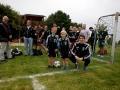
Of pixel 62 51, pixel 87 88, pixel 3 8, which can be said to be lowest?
pixel 87 88

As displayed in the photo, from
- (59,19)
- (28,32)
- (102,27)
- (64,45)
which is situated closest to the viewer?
(64,45)

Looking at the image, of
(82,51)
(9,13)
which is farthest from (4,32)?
(9,13)

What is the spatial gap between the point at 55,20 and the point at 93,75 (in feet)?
194

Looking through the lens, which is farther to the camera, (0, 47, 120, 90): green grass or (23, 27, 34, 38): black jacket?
(23, 27, 34, 38): black jacket

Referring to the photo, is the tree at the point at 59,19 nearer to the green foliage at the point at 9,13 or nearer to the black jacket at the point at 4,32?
the green foliage at the point at 9,13

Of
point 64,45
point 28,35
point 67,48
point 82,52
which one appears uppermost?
point 28,35

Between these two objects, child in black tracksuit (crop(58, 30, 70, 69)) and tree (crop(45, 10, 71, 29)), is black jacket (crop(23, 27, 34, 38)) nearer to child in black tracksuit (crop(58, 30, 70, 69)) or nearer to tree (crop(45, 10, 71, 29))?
child in black tracksuit (crop(58, 30, 70, 69))

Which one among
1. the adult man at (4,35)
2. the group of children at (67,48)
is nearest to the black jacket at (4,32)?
the adult man at (4,35)

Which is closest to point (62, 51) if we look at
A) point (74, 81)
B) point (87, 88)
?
point (74, 81)

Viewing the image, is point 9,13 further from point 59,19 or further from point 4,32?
point 4,32

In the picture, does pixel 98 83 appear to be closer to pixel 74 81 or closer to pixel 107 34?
pixel 74 81

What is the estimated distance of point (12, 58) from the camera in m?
15.5

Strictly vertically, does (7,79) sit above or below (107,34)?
below

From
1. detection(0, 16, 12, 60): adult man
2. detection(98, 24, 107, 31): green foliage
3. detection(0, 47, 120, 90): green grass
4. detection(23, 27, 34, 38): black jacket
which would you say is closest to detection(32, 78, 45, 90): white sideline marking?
detection(0, 47, 120, 90): green grass
